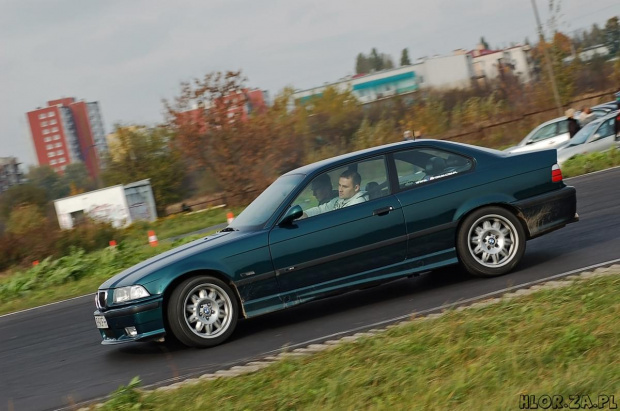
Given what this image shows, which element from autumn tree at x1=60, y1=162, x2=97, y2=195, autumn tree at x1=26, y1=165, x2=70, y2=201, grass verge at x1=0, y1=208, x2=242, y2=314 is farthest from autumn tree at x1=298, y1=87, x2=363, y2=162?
autumn tree at x1=60, y1=162, x2=97, y2=195

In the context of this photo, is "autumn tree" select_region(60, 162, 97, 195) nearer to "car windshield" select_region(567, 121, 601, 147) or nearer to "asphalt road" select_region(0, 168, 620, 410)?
"car windshield" select_region(567, 121, 601, 147)

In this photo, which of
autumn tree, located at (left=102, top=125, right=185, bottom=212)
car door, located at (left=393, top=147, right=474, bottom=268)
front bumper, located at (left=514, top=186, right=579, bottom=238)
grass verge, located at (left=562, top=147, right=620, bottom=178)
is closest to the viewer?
car door, located at (left=393, top=147, right=474, bottom=268)

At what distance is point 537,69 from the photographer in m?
50.7

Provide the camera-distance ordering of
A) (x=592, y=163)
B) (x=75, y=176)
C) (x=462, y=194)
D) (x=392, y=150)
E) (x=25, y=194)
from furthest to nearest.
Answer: (x=75, y=176) < (x=25, y=194) < (x=592, y=163) < (x=392, y=150) < (x=462, y=194)

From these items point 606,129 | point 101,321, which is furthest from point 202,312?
point 606,129

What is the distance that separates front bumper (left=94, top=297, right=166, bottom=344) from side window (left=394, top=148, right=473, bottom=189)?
8.86ft

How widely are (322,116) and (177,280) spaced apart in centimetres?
4954

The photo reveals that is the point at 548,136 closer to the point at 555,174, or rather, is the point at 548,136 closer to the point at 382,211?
the point at 555,174

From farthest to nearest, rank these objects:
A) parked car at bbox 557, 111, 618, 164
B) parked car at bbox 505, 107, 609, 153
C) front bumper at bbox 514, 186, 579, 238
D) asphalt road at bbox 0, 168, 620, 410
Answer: parked car at bbox 505, 107, 609, 153
parked car at bbox 557, 111, 618, 164
front bumper at bbox 514, 186, 579, 238
asphalt road at bbox 0, 168, 620, 410

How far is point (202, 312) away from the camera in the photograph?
25.2ft

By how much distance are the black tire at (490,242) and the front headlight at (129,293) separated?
315 cm

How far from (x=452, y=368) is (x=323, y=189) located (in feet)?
11.2

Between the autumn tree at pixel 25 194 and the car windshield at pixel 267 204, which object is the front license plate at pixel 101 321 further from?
the autumn tree at pixel 25 194

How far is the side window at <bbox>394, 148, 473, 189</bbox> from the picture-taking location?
27.5 feet
